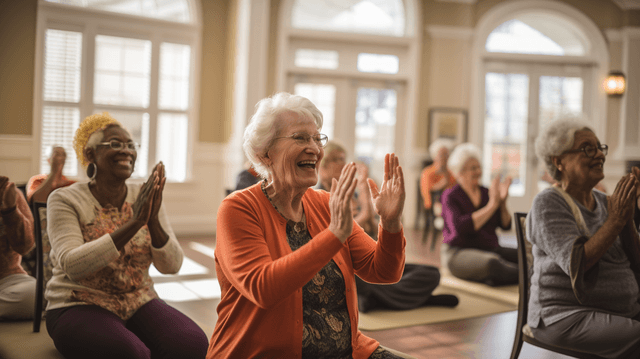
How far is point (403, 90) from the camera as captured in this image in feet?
25.2

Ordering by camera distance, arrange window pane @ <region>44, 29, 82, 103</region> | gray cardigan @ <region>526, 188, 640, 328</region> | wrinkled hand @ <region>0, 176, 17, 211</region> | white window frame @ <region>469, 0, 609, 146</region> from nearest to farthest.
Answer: gray cardigan @ <region>526, 188, 640, 328</region>
wrinkled hand @ <region>0, 176, 17, 211</region>
window pane @ <region>44, 29, 82, 103</region>
white window frame @ <region>469, 0, 609, 146</region>

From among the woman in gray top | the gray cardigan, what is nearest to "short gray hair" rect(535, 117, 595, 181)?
the woman in gray top

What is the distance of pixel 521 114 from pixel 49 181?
22.3ft

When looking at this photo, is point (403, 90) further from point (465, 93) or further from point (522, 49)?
point (522, 49)

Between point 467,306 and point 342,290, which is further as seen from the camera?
point 467,306

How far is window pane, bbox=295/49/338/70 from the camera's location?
7230 mm

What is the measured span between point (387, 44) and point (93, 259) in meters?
6.34

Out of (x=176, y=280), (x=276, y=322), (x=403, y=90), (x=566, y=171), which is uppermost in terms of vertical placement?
(x=403, y=90)

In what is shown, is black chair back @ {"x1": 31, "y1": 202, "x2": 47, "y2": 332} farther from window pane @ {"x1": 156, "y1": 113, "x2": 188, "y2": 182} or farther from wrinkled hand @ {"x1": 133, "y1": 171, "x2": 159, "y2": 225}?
window pane @ {"x1": 156, "y1": 113, "x2": 188, "y2": 182}

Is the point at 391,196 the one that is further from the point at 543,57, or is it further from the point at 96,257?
the point at 543,57

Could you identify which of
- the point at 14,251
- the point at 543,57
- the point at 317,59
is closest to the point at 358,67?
the point at 317,59

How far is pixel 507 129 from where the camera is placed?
8.05 metres

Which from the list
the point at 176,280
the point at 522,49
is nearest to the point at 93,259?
the point at 176,280

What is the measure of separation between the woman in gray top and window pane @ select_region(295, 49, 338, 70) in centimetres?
540
